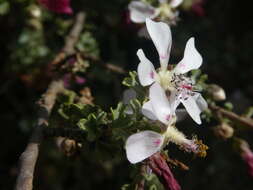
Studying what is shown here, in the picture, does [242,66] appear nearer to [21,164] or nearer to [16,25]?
[16,25]

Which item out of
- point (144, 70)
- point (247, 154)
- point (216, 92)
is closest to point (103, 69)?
point (216, 92)

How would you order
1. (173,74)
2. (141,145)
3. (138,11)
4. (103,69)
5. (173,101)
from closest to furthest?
(141,145)
(173,101)
(173,74)
(138,11)
(103,69)

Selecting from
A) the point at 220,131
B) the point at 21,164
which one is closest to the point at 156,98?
the point at 21,164

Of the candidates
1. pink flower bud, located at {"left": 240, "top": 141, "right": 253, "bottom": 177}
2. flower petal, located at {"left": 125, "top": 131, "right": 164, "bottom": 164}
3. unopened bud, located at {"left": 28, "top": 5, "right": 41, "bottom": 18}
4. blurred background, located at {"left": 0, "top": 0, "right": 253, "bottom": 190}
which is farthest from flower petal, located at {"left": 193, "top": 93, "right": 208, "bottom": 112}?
unopened bud, located at {"left": 28, "top": 5, "right": 41, "bottom": 18}

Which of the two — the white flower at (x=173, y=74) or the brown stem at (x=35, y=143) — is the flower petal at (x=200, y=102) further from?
the brown stem at (x=35, y=143)

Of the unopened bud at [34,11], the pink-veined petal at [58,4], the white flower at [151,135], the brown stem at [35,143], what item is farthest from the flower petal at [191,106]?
the unopened bud at [34,11]

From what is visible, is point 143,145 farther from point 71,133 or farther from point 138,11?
point 138,11
